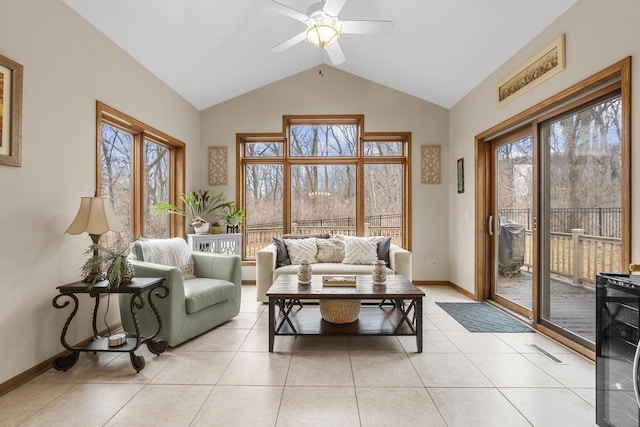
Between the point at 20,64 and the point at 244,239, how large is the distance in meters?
3.45

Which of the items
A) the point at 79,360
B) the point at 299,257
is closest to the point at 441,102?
the point at 299,257

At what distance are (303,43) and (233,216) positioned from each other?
8.16 feet

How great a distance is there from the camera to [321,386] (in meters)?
2.20

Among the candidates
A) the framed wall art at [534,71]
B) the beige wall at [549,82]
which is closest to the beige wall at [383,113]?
the beige wall at [549,82]

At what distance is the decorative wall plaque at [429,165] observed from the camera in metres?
5.11

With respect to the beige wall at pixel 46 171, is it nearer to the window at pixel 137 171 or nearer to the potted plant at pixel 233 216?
the window at pixel 137 171

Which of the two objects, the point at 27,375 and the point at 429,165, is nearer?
the point at 27,375

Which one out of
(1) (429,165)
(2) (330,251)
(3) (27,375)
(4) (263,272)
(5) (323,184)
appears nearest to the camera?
(3) (27,375)

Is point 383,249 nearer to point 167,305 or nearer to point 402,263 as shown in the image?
point 402,263

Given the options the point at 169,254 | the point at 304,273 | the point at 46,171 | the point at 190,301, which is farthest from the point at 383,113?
the point at 46,171

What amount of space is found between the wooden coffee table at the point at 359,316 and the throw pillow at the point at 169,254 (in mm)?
1035

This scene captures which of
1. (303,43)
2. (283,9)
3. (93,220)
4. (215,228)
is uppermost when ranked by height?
(303,43)

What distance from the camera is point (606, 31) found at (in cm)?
229

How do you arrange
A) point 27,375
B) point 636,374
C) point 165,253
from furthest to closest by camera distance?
point 165,253 < point 27,375 < point 636,374
